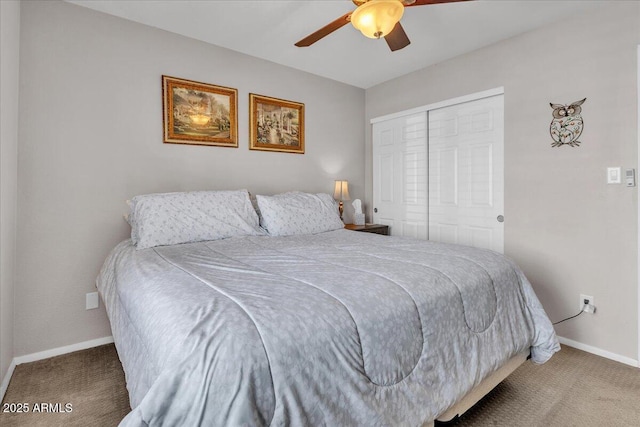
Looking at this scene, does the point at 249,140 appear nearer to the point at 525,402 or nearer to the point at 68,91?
the point at 68,91

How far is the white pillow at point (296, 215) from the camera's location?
104 inches

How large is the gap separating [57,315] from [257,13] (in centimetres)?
258

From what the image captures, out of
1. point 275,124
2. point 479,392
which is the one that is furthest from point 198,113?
point 479,392

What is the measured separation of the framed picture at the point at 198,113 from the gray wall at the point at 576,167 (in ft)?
7.44

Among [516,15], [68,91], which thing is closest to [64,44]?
[68,91]

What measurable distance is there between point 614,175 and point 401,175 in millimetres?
1852

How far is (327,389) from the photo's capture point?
955 millimetres

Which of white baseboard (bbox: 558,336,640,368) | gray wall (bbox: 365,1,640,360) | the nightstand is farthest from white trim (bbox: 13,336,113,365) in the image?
white baseboard (bbox: 558,336,640,368)

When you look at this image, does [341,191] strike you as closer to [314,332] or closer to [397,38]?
[397,38]

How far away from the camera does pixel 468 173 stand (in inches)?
124

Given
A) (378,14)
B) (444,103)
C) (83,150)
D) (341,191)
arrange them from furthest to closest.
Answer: (341,191)
(444,103)
(83,150)
(378,14)

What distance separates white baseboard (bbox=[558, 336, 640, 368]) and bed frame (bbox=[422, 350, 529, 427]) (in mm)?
1026

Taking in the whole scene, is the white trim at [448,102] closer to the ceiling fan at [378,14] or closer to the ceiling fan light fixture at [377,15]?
the ceiling fan at [378,14]

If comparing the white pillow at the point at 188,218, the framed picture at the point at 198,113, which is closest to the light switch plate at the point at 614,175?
the white pillow at the point at 188,218
